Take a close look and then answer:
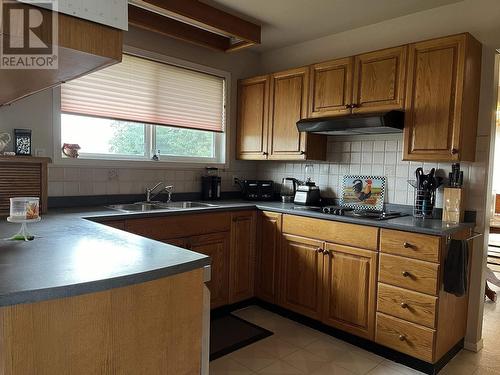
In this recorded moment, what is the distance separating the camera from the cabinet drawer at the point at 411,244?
85.5 inches

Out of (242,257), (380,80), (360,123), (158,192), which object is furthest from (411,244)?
(158,192)

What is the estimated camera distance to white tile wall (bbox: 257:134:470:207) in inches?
112

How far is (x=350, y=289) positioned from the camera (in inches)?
102

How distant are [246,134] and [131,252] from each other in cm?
251

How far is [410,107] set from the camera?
2.54m

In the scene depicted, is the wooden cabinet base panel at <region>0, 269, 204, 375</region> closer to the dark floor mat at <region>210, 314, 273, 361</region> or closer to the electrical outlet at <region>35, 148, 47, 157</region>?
the dark floor mat at <region>210, 314, 273, 361</region>

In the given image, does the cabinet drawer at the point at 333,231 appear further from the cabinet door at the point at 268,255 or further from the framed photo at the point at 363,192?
the framed photo at the point at 363,192

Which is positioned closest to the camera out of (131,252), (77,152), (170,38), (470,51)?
(131,252)

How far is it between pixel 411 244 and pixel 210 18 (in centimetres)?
214

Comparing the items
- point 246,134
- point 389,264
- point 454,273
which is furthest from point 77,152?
point 454,273

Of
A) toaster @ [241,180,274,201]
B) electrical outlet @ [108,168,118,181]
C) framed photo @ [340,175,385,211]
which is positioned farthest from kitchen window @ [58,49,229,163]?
framed photo @ [340,175,385,211]

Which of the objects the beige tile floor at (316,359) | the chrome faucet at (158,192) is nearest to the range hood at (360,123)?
the chrome faucet at (158,192)

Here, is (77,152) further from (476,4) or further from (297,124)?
(476,4)

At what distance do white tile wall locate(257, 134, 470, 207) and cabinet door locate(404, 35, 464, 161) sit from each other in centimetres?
33
